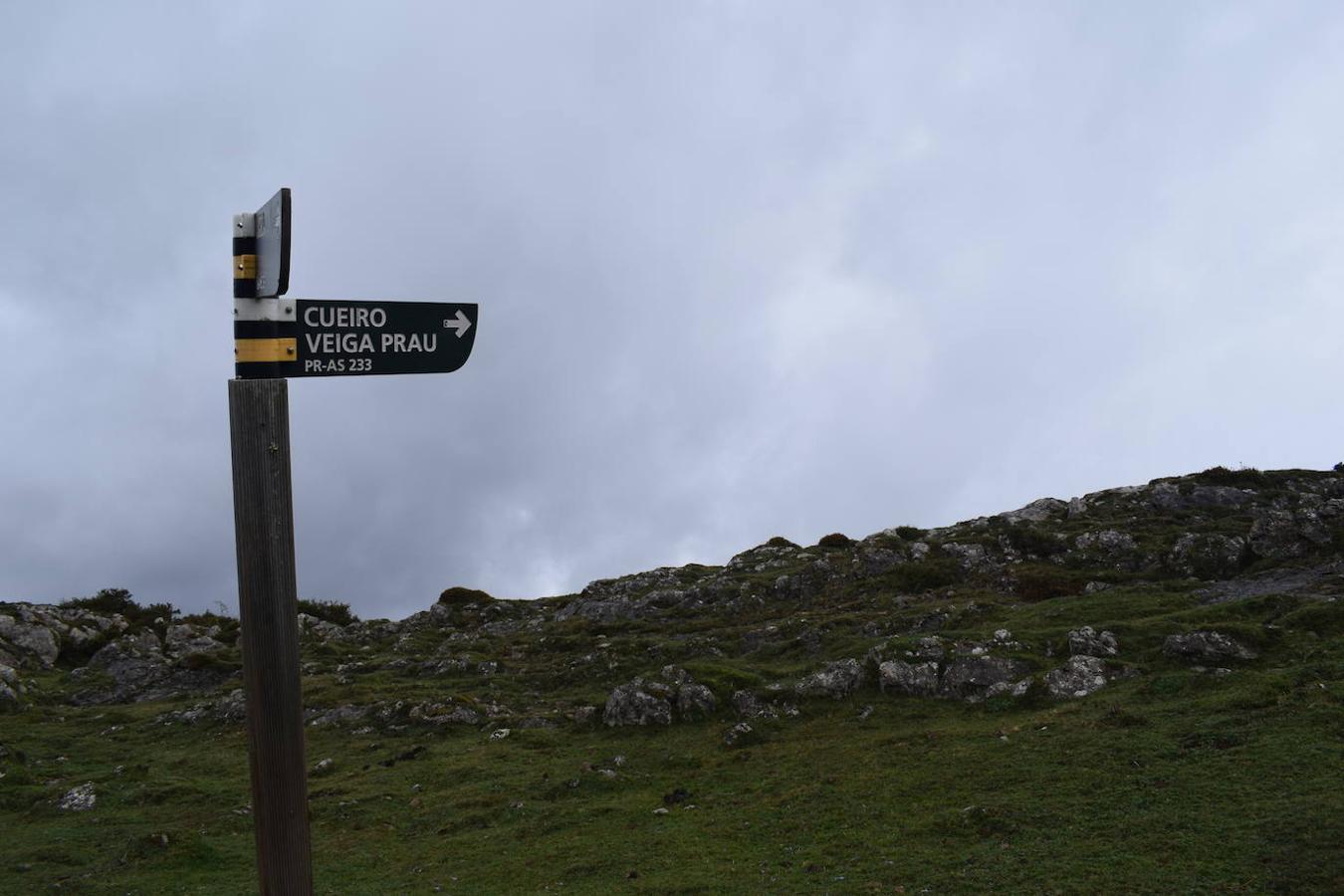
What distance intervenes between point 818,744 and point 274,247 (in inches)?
797

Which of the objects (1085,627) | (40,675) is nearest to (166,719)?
(40,675)

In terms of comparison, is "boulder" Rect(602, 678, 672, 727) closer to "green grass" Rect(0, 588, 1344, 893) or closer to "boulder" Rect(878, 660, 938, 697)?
"green grass" Rect(0, 588, 1344, 893)

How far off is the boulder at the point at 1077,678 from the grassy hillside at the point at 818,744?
0.62 ft

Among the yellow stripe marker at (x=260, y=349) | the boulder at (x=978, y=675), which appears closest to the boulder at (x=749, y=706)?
the boulder at (x=978, y=675)

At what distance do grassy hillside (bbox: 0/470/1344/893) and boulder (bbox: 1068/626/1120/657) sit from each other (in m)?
0.25

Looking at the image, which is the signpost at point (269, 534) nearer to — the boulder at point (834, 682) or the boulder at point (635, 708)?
the boulder at point (635, 708)

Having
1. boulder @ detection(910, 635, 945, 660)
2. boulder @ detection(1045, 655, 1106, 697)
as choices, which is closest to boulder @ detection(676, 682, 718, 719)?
boulder @ detection(910, 635, 945, 660)

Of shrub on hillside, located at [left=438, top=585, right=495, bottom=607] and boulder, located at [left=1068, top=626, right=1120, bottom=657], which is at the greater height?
shrub on hillside, located at [left=438, top=585, right=495, bottom=607]

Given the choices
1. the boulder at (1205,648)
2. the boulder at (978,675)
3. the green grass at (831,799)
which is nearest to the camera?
the green grass at (831,799)

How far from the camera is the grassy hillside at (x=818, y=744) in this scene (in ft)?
48.9

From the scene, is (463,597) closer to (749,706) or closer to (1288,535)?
(749,706)

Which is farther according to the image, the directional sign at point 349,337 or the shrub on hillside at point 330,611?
the shrub on hillside at point 330,611

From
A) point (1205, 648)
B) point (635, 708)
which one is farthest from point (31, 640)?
point (1205, 648)

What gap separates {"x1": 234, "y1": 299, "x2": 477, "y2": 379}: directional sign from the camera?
5484 millimetres
